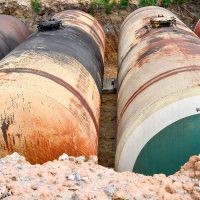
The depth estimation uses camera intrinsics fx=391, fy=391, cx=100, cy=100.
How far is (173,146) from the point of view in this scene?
13.8 feet

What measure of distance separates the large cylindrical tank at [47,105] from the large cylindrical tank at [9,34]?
221 centimetres

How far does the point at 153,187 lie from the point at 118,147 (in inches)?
49.7

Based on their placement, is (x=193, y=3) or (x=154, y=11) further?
(x=193, y=3)

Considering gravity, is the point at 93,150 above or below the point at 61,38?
below

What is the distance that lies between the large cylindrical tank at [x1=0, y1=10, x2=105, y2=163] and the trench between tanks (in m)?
2.00

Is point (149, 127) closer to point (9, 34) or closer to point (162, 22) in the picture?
point (162, 22)

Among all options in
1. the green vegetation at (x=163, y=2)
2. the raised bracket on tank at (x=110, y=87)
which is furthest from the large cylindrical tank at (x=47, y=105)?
the green vegetation at (x=163, y=2)

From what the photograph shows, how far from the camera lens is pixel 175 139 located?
420cm

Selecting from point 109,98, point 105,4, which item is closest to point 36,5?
point 105,4

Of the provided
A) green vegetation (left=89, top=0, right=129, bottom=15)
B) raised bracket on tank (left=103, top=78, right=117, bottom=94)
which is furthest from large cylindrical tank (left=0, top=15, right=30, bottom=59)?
green vegetation (left=89, top=0, right=129, bottom=15)

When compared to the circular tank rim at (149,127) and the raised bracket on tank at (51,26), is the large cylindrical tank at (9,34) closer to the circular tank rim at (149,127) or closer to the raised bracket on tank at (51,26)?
the raised bracket on tank at (51,26)

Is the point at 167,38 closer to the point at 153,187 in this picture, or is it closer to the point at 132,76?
the point at 132,76

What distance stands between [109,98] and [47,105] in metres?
6.02

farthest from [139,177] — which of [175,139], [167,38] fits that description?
[167,38]
